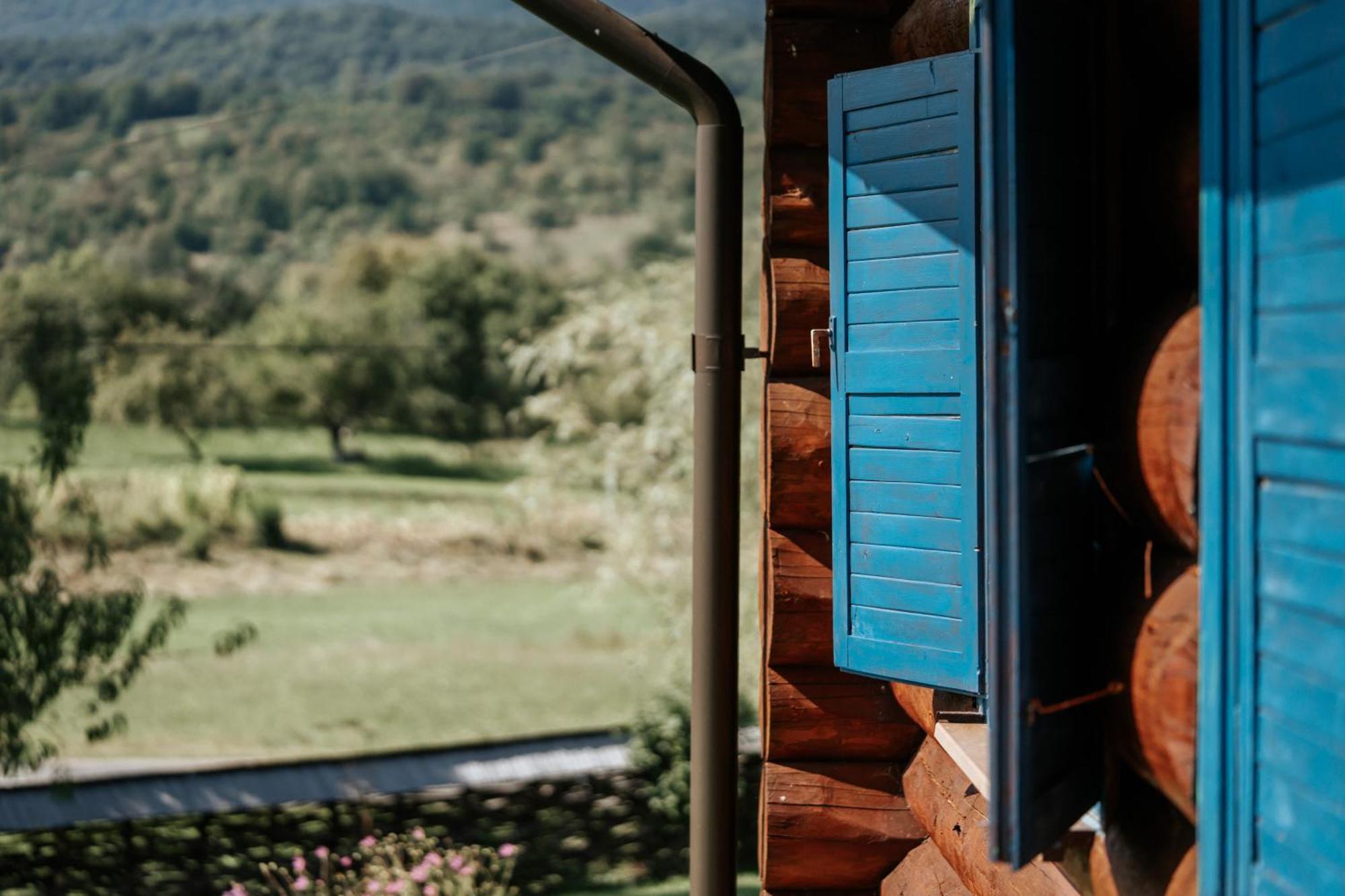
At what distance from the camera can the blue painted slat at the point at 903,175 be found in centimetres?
247

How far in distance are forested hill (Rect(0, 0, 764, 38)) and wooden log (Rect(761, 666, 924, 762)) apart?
47.3 feet

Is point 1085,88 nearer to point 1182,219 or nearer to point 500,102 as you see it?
point 1182,219

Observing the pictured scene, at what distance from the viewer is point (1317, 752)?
1.30 meters

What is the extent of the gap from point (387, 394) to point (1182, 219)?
14276 millimetres

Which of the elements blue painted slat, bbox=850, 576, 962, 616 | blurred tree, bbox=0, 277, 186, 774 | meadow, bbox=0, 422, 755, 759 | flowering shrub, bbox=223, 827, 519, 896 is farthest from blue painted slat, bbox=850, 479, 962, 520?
meadow, bbox=0, 422, 755, 759

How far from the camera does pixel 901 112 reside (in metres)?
2.54

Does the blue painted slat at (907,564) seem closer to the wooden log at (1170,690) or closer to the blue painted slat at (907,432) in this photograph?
the blue painted slat at (907,432)

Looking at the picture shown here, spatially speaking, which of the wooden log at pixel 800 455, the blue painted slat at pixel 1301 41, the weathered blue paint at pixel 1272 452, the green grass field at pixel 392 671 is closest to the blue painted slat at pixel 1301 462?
the weathered blue paint at pixel 1272 452

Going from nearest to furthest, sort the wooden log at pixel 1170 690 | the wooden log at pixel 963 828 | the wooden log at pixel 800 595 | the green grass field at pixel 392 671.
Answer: the wooden log at pixel 1170 690 → the wooden log at pixel 963 828 → the wooden log at pixel 800 595 → the green grass field at pixel 392 671

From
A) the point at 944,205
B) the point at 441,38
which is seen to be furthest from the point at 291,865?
the point at 441,38

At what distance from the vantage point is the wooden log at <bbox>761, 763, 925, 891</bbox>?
3504 mm

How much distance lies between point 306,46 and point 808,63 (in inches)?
696

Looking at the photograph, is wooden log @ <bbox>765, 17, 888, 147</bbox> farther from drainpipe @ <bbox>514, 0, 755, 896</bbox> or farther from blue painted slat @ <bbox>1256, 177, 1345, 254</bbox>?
blue painted slat @ <bbox>1256, 177, 1345, 254</bbox>

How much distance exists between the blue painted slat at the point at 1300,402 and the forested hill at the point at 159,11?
16.1 m
